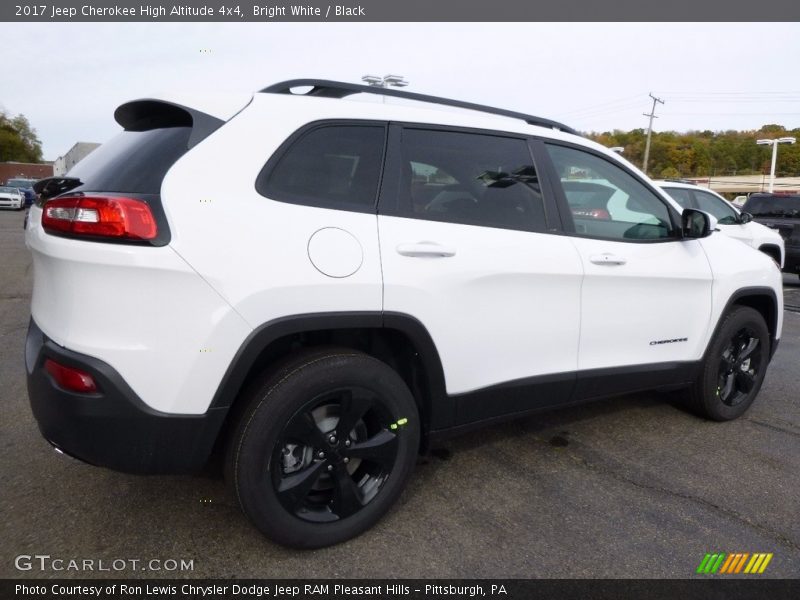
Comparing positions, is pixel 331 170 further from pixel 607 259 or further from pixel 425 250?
pixel 607 259

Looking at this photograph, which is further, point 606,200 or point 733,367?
point 733,367

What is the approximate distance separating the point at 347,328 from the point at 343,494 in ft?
2.18

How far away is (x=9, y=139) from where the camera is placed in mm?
85688

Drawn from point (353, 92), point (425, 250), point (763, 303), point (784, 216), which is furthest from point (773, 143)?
point (425, 250)

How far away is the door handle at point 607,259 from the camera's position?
10.3 feet

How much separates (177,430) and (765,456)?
3.22 metres

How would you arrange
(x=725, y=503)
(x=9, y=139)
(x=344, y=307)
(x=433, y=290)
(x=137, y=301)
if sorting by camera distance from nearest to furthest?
(x=137, y=301), (x=344, y=307), (x=433, y=290), (x=725, y=503), (x=9, y=139)

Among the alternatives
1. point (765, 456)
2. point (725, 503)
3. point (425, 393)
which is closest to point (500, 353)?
point (425, 393)

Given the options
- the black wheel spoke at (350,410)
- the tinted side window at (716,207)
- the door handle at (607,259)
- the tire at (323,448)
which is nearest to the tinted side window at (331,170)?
the tire at (323,448)

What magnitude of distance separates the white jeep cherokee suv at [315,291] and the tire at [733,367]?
867 mm

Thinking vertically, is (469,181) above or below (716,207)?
above

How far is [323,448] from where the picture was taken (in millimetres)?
2426

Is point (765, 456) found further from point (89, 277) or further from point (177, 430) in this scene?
point (89, 277)

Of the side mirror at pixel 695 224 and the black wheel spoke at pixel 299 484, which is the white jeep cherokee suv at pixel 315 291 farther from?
the side mirror at pixel 695 224
